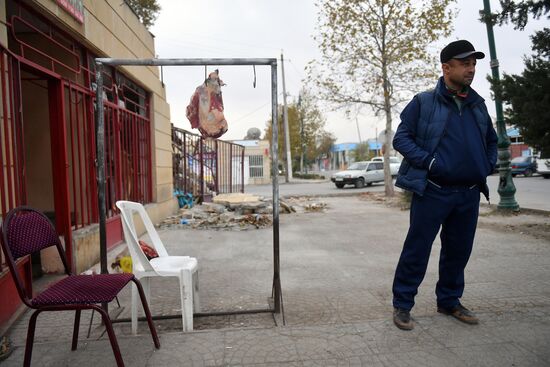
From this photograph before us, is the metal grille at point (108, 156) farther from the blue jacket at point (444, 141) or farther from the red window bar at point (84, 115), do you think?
the blue jacket at point (444, 141)

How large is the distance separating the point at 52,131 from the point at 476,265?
5.29 meters

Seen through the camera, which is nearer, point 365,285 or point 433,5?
point 365,285

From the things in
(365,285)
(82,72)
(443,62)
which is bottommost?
(365,285)

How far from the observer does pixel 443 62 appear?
3236 mm

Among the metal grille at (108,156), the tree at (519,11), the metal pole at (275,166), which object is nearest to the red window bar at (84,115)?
the metal grille at (108,156)

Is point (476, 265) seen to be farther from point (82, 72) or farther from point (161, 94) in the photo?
point (161, 94)

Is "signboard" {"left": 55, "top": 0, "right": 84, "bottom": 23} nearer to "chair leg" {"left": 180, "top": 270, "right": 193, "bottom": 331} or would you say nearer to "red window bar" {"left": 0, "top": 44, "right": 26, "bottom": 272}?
"red window bar" {"left": 0, "top": 44, "right": 26, "bottom": 272}

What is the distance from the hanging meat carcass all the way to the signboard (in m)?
2.06

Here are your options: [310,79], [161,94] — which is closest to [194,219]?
[161,94]

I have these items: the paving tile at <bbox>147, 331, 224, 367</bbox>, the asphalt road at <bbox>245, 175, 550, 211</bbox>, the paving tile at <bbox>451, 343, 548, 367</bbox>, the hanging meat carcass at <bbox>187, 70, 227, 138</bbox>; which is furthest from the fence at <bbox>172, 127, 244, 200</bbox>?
the paving tile at <bbox>451, 343, 548, 367</bbox>

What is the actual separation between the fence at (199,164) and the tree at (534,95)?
704 cm

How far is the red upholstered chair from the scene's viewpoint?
229cm

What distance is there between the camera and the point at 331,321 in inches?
137

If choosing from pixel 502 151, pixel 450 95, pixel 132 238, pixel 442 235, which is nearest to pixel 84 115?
pixel 132 238
